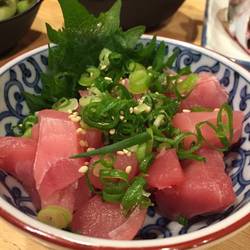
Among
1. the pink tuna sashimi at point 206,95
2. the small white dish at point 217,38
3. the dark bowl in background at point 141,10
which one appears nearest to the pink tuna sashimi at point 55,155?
the pink tuna sashimi at point 206,95

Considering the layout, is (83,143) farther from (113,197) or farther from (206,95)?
(206,95)

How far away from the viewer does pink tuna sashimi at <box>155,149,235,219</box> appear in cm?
94

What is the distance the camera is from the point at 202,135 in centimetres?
103

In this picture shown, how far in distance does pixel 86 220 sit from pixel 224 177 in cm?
33

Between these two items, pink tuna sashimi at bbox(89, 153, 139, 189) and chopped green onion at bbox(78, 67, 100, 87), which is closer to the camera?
pink tuna sashimi at bbox(89, 153, 139, 189)

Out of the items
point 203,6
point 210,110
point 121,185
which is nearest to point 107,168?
point 121,185

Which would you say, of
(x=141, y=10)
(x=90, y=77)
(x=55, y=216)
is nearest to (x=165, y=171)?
(x=55, y=216)

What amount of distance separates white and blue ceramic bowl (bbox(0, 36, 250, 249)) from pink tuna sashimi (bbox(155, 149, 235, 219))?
3 centimetres

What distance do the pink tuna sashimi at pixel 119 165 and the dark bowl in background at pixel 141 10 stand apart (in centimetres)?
91

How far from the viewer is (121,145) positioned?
37.5 inches

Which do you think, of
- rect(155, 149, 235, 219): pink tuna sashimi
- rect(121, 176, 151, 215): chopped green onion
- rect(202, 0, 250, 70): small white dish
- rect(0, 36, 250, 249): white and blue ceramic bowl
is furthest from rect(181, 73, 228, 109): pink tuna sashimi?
rect(202, 0, 250, 70): small white dish

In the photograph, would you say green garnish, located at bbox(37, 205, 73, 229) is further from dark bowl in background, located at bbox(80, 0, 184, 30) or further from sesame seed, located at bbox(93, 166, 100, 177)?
dark bowl in background, located at bbox(80, 0, 184, 30)

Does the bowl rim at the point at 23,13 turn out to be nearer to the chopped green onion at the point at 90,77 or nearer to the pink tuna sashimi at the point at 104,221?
the chopped green onion at the point at 90,77

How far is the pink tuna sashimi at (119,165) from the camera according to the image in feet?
3.11
